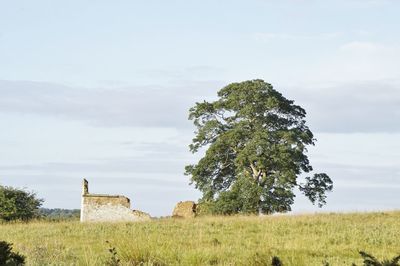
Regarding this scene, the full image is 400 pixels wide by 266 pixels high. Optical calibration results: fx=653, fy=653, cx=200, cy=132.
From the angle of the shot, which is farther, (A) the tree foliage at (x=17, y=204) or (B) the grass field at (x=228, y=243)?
(A) the tree foliage at (x=17, y=204)

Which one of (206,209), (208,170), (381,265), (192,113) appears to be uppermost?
(192,113)

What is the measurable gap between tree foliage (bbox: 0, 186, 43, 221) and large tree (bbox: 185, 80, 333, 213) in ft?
37.7

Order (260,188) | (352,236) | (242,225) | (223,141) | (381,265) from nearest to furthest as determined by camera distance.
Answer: (381,265) < (352,236) < (242,225) < (260,188) < (223,141)

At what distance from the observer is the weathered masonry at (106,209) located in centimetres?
4312

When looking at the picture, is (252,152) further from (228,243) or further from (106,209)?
(228,243)

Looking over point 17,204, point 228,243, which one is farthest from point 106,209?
point 228,243

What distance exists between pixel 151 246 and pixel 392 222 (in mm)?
18315

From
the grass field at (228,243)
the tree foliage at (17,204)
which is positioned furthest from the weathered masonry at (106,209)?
the grass field at (228,243)

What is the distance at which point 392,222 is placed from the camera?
2892 centimetres

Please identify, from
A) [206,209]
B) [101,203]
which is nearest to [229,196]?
[206,209]

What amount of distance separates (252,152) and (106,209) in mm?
10428

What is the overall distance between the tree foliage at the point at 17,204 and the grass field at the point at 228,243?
13.5 m

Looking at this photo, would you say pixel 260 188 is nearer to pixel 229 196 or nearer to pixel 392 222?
pixel 229 196

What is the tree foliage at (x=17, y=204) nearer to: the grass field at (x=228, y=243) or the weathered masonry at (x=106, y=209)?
the weathered masonry at (x=106, y=209)
